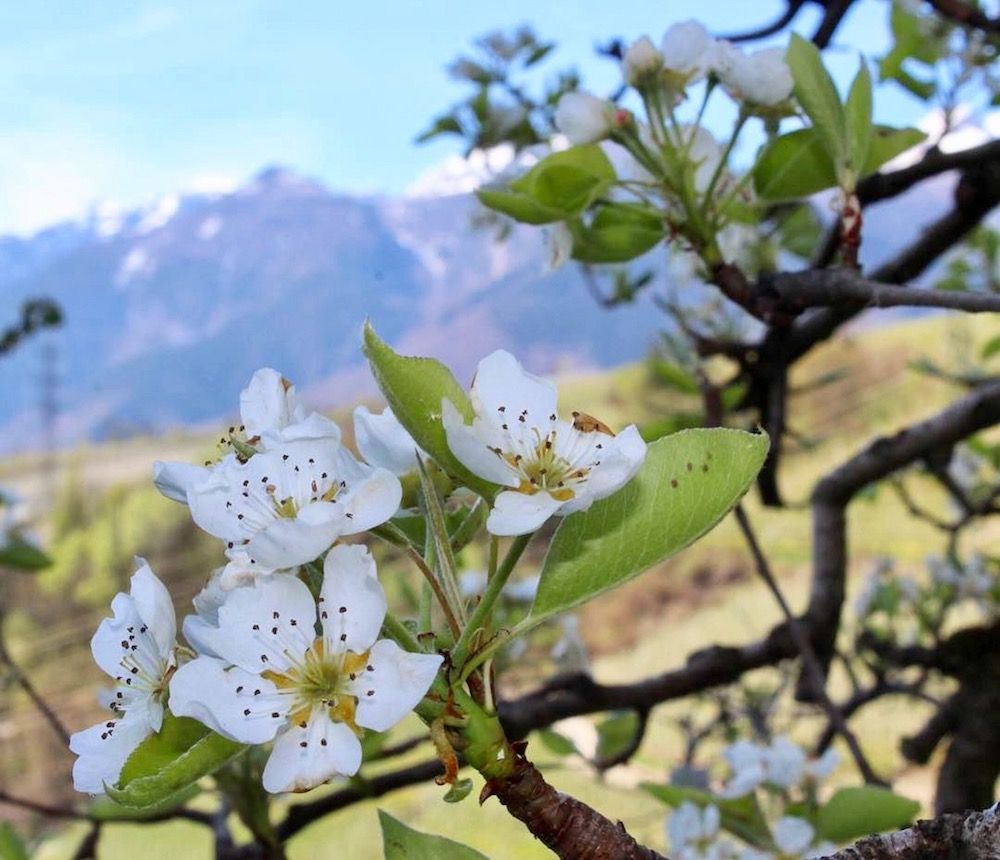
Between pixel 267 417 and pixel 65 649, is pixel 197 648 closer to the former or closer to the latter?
pixel 267 417

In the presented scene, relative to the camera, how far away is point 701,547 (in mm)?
4230

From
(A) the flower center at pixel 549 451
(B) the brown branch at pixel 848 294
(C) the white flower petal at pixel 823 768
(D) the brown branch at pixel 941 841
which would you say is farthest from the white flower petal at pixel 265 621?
(C) the white flower petal at pixel 823 768

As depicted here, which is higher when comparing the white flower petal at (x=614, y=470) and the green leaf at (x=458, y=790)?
the white flower petal at (x=614, y=470)

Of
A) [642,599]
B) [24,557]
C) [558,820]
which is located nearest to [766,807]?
[558,820]

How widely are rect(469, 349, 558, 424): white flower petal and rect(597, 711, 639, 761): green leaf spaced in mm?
844

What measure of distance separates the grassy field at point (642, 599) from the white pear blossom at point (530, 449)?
133 centimetres

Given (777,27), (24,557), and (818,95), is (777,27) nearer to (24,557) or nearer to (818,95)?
(818,95)

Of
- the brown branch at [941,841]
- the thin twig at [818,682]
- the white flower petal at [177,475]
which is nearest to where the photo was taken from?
the brown branch at [941,841]

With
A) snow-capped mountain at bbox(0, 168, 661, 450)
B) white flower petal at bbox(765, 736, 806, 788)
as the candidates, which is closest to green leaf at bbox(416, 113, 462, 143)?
white flower petal at bbox(765, 736, 806, 788)

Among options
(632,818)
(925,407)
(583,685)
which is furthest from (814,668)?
(925,407)

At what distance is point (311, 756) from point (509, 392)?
17 cm

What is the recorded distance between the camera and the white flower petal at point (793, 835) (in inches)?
30.4

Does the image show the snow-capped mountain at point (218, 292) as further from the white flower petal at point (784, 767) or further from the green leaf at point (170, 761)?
the green leaf at point (170, 761)

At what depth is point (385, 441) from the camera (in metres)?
0.44
